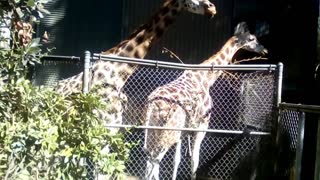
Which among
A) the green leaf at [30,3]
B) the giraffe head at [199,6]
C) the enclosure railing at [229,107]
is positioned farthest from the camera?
the giraffe head at [199,6]

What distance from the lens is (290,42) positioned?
883cm

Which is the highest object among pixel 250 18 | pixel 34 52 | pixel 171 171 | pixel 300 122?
pixel 250 18

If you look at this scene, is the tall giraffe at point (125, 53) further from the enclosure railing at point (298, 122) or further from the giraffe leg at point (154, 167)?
the enclosure railing at point (298, 122)

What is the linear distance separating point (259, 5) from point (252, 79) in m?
2.54

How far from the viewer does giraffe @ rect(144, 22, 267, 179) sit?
6523 millimetres

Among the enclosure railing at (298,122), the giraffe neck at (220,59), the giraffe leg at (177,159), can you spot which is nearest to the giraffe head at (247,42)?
the giraffe neck at (220,59)

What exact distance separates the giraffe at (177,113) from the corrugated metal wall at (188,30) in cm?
181

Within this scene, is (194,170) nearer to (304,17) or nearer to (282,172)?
(282,172)

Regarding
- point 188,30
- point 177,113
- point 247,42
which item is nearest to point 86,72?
point 177,113

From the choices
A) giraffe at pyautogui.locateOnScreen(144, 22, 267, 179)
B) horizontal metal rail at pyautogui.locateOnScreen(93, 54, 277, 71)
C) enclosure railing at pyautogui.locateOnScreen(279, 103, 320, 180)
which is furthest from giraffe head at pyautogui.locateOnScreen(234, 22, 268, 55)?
enclosure railing at pyautogui.locateOnScreen(279, 103, 320, 180)

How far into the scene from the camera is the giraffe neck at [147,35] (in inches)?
285

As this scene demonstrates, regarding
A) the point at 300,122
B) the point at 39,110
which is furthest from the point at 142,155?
the point at 39,110

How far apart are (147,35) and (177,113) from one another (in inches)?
48.4

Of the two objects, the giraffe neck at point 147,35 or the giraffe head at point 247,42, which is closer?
the giraffe neck at point 147,35
